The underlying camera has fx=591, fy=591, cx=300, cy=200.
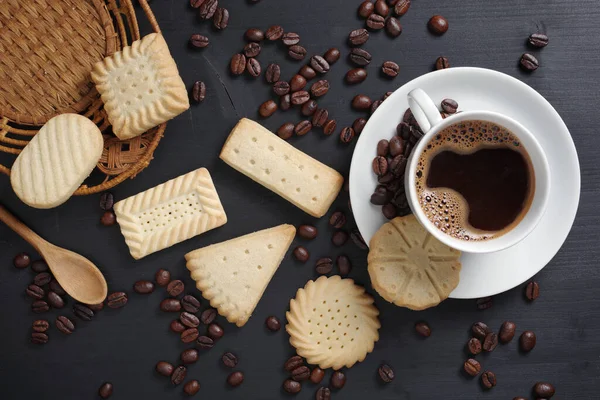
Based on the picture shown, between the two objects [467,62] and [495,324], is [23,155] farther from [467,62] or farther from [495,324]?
[495,324]

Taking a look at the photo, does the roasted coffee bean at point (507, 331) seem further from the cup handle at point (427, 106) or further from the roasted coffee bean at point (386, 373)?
the cup handle at point (427, 106)

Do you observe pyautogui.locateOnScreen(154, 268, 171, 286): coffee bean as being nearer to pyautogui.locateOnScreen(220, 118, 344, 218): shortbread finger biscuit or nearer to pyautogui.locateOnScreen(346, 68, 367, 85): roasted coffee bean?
pyautogui.locateOnScreen(220, 118, 344, 218): shortbread finger biscuit

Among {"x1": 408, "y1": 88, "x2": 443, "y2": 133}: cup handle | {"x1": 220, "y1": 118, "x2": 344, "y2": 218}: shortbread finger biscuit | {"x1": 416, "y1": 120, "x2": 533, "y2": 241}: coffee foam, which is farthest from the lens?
{"x1": 220, "y1": 118, "x2": 344, "y2": 218}: shortbread finger biscuit

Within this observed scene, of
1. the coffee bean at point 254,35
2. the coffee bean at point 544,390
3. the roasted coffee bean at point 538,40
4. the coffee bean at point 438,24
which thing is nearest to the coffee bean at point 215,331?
the coffee bean at point 254,35

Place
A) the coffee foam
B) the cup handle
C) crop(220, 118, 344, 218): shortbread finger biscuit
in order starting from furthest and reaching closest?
crop(220, 118, 344, 218): shortbread finger biscuit → the coffee foam → the cup handle

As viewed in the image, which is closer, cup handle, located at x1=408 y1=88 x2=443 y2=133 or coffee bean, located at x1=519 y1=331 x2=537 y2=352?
cup handle, located at x1=408 y1=88 x2=443 y2=133

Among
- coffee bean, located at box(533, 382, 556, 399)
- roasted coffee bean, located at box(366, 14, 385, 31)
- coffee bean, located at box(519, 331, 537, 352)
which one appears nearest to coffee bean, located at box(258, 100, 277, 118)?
roasted coffee bean, located at box(366, 14, 385, 31)

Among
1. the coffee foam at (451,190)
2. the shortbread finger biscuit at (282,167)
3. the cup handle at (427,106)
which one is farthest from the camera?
the shortbread finger biscuit at (282,167)
